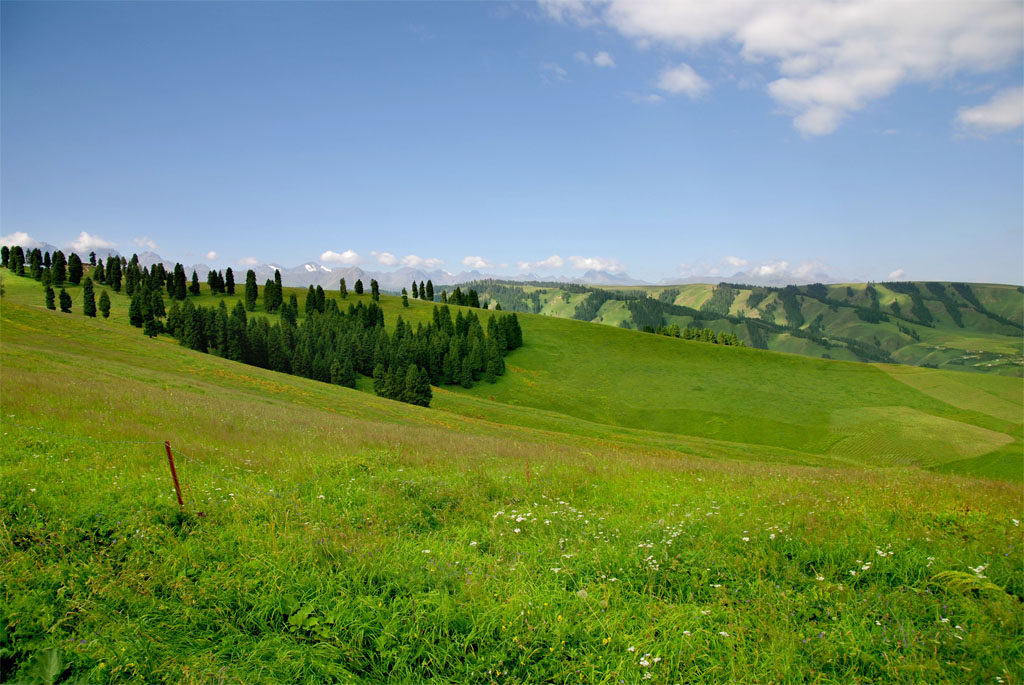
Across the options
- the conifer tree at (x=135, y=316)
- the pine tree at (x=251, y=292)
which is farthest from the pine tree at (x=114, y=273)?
the conifer tree at (x=135, y=316)

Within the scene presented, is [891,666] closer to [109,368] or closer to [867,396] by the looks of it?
[109,368]

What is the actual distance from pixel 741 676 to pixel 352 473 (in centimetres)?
731

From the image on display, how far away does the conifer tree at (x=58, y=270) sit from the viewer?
404 ft

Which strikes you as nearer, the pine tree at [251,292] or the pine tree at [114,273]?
the pine tree at [251,292]

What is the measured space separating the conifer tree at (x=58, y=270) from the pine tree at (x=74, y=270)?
4.82 feet

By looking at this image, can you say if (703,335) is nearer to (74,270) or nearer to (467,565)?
(467,565)

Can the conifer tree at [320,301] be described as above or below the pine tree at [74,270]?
below

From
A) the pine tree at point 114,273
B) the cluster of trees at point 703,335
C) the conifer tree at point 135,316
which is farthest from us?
the pine tree at point 114,273

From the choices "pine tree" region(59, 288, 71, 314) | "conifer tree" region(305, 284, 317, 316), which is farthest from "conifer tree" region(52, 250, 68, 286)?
"conifer tree" region(305, 284, 317, 316)

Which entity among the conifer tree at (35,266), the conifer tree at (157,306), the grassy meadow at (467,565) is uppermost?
the conifer tree at (35,266)

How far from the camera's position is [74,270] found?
126500 millimetres

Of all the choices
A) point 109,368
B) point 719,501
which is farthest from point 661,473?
point 109,368

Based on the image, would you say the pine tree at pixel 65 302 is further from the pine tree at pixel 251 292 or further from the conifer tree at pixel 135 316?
the pine tree at pixel 251 292

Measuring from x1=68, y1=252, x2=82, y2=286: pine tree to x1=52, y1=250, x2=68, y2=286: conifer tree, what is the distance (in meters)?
1.47
